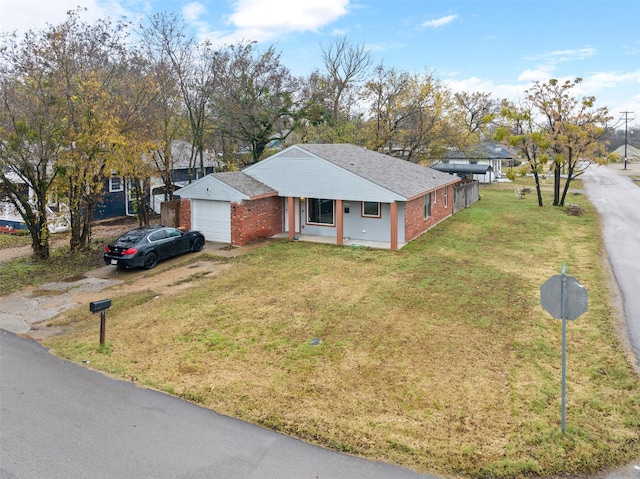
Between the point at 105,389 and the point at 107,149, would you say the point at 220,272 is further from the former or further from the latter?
the point at 105,389

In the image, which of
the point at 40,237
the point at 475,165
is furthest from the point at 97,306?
the point at 475,165

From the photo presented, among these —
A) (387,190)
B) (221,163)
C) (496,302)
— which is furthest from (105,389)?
(221,163)

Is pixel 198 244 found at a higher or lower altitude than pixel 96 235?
lower

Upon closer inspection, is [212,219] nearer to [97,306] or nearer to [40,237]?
[40,237]

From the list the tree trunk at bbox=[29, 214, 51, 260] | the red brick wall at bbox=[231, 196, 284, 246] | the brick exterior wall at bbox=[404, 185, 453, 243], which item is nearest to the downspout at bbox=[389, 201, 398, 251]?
the brick exterior wall at bbox=[404, 185, 453, 243]

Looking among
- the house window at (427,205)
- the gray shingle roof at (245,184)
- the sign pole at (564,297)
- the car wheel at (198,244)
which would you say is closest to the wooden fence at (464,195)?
the house window at (427,205)

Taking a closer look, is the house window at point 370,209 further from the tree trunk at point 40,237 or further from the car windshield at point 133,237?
the tree trunk at point 40,237

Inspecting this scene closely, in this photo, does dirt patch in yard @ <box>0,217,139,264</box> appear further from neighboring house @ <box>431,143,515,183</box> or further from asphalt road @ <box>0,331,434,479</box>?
neighboring house @ <box>431,143,515,183</box>
